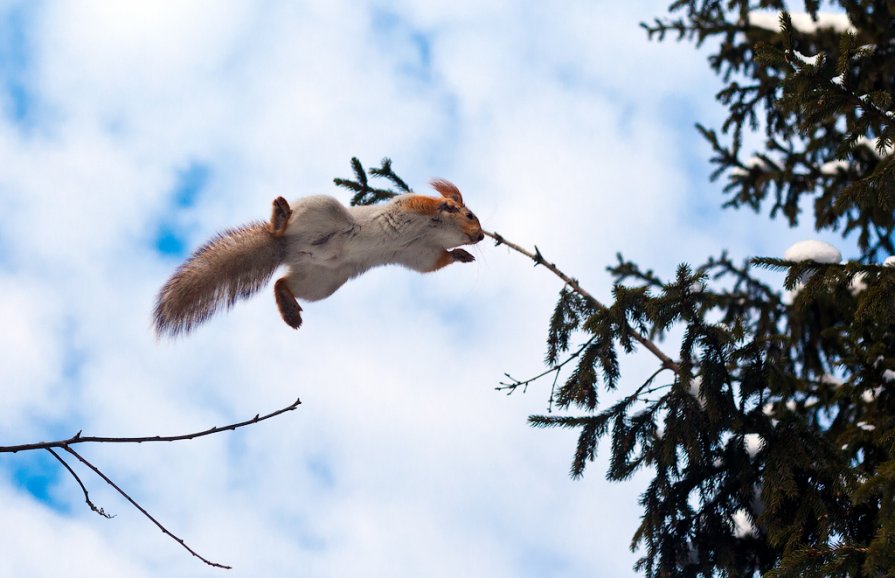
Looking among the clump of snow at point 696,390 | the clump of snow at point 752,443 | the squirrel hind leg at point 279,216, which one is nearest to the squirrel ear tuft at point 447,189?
the squirrel hind leg at point 279,216

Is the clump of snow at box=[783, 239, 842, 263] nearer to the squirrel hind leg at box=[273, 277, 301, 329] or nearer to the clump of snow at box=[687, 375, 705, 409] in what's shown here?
the clump of snow at box=[687, 375, 705, 409]

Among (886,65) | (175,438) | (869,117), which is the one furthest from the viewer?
(886,65)

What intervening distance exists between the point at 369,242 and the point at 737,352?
1.78m

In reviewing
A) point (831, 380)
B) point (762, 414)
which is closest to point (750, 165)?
point (831, 380)

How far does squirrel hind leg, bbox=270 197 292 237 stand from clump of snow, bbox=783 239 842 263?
3224 millimetres

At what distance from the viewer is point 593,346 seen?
4.23m

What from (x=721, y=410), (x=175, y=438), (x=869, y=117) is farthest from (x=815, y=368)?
(x=175, y=438)

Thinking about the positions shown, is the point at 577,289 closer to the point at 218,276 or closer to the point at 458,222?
the point at 458,222

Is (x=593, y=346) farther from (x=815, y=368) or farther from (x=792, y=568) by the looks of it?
(x=815, y=368)

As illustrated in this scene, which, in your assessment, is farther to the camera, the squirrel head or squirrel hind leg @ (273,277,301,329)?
the squirrel head

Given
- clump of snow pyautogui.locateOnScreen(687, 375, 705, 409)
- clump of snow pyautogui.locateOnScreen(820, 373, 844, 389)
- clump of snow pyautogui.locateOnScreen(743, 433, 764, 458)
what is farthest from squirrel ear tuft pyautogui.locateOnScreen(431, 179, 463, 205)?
clump of snow pyautogui.locateOnScreen(820, 373, 844, 389)

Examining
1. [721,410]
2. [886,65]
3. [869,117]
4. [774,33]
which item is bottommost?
[721,410]

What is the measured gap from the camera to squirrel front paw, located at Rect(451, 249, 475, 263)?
4.55m

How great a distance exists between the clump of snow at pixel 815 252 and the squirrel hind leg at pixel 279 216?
3224 millimetres
